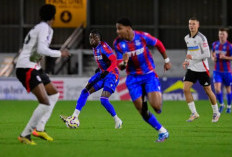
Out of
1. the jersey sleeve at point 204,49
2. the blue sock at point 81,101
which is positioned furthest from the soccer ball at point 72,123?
the jersey sleeve at point 204,49

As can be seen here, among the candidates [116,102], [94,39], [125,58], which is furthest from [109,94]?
[116,102]

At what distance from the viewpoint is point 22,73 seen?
9.04m

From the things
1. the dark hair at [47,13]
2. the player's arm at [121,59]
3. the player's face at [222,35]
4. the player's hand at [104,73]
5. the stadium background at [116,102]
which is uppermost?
the dark hair at [47,13]

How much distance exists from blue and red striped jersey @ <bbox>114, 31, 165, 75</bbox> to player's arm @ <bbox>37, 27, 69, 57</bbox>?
1040mm

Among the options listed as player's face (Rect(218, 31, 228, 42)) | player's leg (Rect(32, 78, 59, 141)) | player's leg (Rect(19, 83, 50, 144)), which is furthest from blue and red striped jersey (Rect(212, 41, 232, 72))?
player's leg (Rect(19, 83, 50, 144))

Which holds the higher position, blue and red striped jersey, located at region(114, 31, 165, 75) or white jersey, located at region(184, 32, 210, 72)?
blue and red striped jersey, located at region(114, 31, 165, 75)

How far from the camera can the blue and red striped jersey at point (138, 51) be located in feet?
31.2

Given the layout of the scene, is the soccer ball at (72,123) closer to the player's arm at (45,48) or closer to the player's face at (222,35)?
the player's arm at (45,48)

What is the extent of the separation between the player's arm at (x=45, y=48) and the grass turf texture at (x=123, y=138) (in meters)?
1.35

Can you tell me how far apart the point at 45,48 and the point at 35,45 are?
0.95 feet

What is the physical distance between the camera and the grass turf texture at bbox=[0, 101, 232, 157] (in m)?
8.39

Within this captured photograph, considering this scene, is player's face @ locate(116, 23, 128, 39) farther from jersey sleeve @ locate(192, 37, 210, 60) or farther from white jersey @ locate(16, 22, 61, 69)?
jersey sleeve @ locate(192, 37, 210, 60)

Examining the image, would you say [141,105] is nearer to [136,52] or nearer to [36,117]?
[136,52]

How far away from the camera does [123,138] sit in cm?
1026
